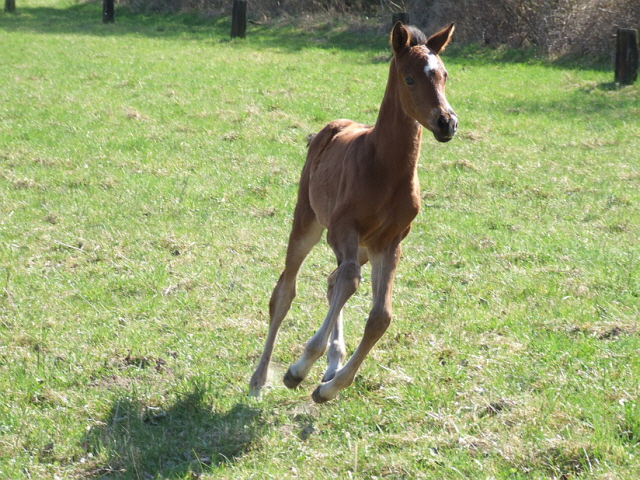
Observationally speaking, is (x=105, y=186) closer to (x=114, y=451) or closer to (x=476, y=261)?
(x=476, y=261)

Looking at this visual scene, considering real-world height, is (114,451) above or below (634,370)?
below

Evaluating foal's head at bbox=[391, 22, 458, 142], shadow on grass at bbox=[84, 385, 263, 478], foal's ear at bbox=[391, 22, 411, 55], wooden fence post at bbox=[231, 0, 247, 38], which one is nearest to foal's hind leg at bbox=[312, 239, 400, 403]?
shadow on grass at bbox=[84, 385, 263, 478]

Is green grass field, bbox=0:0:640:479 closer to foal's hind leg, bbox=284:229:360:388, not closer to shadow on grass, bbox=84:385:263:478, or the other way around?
shadow on grass, bbox=84:385:263:478

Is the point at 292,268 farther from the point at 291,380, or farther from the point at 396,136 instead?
the point at 396,136

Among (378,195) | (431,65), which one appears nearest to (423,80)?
(431,65)

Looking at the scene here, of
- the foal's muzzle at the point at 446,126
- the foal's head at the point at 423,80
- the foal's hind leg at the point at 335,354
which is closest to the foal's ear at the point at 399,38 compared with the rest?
the foal's head at the point at 423,80

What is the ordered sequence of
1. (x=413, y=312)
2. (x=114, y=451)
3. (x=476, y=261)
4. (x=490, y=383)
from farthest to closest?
(x=476, y=261)
(x=413, y=312)
(x=490, y=383)
(x=114, y=451)

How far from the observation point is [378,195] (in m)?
4.12

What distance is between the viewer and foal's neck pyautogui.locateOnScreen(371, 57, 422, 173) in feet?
13.8

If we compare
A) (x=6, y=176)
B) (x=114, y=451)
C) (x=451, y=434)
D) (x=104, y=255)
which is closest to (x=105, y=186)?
(x=6, y=176)

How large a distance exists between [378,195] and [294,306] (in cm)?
183

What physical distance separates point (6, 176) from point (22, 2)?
2769cm

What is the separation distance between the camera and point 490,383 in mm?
4391

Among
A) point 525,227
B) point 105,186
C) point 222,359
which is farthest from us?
point 105,186
